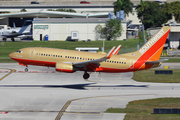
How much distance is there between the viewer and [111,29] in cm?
12825

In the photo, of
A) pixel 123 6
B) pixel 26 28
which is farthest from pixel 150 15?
pixel 26 28

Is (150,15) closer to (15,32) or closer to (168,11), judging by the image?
(168,11)

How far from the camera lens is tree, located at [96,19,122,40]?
12758 centimetres

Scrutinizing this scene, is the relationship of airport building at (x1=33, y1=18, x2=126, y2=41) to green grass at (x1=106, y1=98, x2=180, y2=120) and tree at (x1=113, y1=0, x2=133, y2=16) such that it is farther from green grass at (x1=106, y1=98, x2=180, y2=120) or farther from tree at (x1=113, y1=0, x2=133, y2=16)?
Result: green grass at (x1=106, y1=98, x2=180, y2=120)

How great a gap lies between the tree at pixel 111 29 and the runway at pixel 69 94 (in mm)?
66010

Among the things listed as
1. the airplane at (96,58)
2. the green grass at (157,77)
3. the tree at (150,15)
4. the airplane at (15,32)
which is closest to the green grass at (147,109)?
the airplane at (96,58)

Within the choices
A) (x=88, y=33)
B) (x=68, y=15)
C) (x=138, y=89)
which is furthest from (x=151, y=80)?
(x=68, y=15)

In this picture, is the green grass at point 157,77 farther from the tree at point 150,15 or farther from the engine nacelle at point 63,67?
the tree at point 150,15

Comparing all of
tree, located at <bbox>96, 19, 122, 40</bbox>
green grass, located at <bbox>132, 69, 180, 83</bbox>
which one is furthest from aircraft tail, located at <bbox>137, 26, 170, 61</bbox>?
tree, located at <bbox>96, 19, 122, 40</bbox>

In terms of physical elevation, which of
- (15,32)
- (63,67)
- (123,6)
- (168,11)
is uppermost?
(123,6)

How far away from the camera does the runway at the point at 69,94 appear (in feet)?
111

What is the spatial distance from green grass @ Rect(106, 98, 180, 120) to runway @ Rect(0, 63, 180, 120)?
1.27m

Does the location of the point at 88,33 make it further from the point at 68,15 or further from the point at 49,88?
the point at 49,88

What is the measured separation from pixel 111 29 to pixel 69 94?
87012 mm
